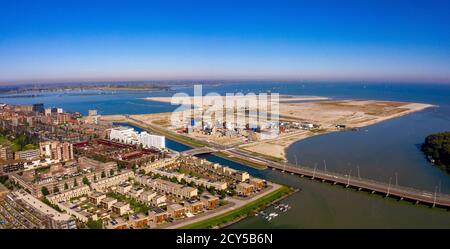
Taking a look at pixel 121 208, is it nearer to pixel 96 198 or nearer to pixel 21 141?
pixel 96 198

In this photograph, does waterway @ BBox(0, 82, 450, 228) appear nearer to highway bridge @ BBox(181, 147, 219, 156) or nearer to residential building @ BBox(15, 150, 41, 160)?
highway bridge @ BBox(181, 147, 219, 156)

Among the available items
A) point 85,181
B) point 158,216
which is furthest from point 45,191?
point 158,216

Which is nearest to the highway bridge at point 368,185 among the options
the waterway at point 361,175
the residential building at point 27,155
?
the waterway at point 361,175

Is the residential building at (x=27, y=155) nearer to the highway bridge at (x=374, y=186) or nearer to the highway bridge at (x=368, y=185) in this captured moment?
the highway bridge at (x=368, y=185)

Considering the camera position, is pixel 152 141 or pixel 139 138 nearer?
pixel 152 141

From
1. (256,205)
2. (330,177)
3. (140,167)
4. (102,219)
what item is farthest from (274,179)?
(102,219)

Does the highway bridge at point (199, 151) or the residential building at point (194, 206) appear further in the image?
the highway bridge at point (199, 151)

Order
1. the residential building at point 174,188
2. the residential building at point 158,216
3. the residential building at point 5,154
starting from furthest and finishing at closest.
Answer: the residential building at point 5,154
the residential building at point 174,188
the residential building at point 158,216

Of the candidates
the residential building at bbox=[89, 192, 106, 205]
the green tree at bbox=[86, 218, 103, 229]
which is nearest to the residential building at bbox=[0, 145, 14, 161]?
the residential building at bbox=[89, 192, 106, 205]
